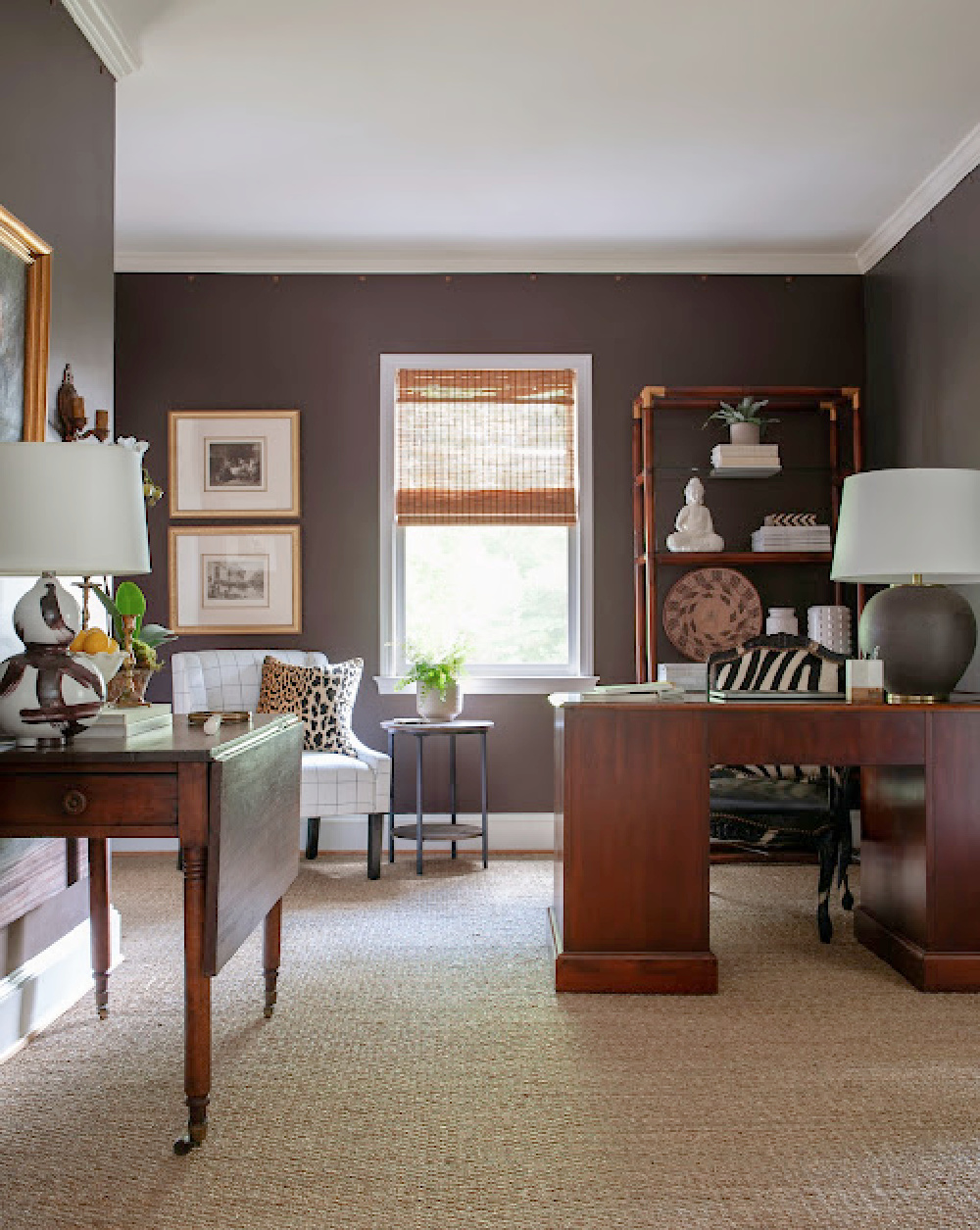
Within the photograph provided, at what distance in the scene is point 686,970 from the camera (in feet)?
9.73

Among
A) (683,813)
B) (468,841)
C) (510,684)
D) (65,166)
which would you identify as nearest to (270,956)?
(683,813)

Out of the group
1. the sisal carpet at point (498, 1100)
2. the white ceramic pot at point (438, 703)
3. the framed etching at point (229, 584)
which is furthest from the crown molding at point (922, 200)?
the framed etching at point (229, 584)

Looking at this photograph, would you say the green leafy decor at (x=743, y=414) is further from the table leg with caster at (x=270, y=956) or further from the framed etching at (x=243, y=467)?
the table leg with caster at (x=270, y=956)

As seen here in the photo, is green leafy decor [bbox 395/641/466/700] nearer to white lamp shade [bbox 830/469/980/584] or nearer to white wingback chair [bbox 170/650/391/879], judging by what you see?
white wingback chair [bbox 170/650/391/879]

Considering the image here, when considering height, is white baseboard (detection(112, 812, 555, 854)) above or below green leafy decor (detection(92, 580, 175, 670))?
below

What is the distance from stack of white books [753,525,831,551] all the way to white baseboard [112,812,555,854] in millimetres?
1605

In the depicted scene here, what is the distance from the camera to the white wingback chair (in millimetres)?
4332

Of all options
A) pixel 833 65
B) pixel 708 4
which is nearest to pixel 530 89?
pixel 708 4

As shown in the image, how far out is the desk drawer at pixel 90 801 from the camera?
6.63ft

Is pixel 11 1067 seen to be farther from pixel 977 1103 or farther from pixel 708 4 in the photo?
pixel 708 4

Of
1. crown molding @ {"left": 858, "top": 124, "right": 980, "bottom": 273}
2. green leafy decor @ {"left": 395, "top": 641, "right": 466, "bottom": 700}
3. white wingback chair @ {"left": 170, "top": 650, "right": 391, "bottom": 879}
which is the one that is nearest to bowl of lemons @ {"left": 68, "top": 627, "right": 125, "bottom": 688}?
white wingback chair @ {"left": 170, "top": 650, "right": 391, "bottom": 879}

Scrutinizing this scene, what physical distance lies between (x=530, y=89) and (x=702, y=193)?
1124 mm

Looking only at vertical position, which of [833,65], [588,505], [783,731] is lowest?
[783,731]

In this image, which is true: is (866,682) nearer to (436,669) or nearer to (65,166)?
(436,669)
